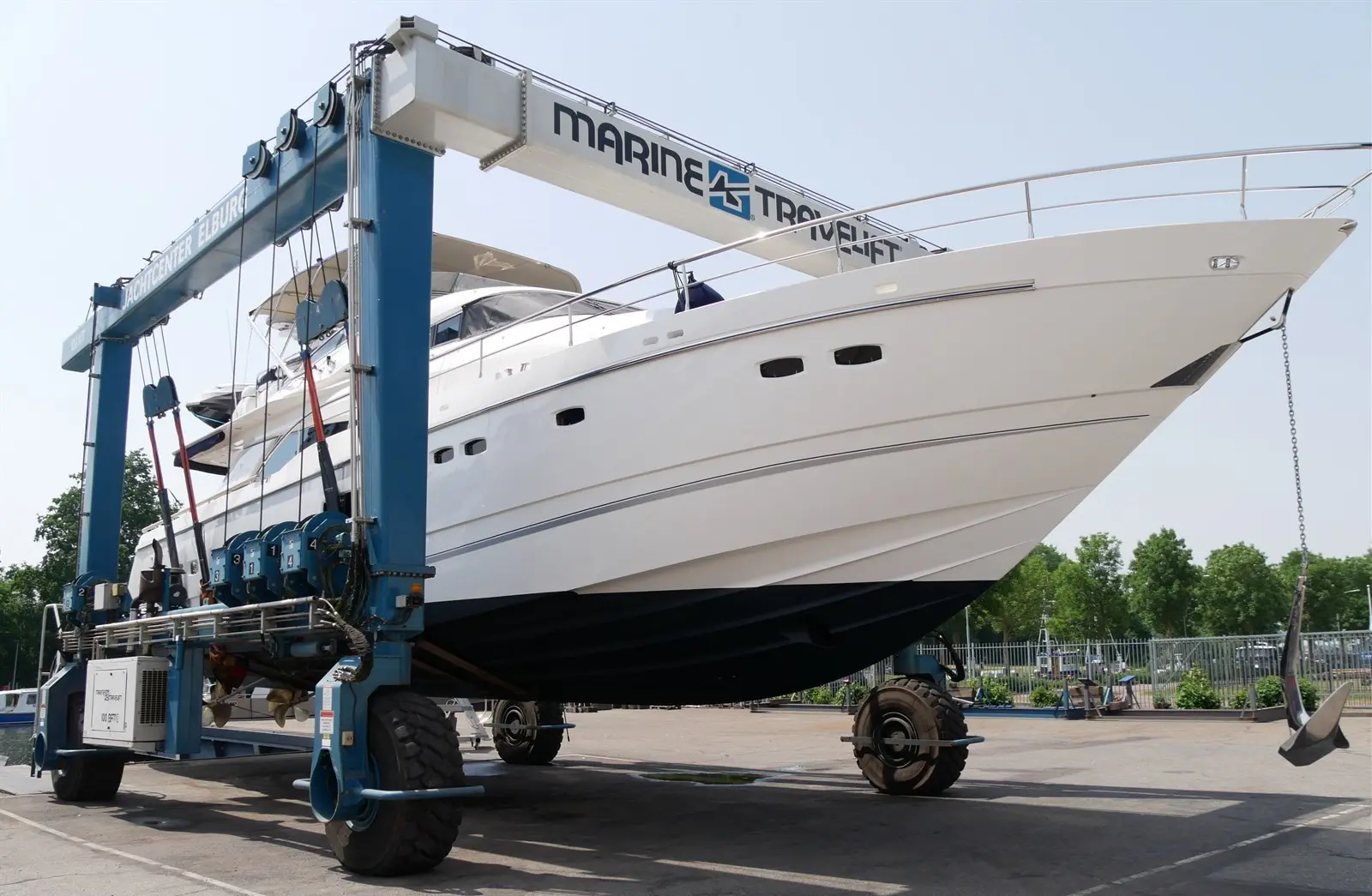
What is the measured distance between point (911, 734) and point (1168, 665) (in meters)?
12.4

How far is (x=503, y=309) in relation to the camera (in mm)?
8594

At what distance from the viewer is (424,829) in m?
5.32

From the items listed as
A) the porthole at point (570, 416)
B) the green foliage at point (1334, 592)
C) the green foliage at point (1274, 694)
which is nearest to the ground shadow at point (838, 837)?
the porthole at point (570, 416)

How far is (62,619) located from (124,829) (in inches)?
139

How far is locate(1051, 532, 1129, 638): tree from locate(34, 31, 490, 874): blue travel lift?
4983 centimetres

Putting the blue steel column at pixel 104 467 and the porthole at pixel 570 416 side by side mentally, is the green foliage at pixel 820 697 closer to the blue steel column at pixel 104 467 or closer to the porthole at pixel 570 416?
the blue steel column at pixel 104 467

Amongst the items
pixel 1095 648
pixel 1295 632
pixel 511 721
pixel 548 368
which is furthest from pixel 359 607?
pixel 1095 648

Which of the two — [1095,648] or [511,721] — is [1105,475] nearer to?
[511,721]

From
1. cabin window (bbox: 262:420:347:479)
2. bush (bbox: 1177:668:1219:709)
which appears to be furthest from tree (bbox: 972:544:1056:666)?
cabin window (bbox: 262:420:347:479)

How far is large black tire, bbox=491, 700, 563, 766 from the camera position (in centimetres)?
1187

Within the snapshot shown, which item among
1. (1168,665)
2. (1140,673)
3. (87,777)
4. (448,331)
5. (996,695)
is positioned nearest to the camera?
(87,777)

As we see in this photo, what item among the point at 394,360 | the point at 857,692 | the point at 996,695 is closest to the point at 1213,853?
the point at 394,360

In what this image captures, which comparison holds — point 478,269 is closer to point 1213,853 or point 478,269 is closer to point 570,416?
point 570,416

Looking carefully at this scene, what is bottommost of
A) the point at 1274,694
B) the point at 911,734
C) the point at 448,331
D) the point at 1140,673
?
the point at 1274,694
